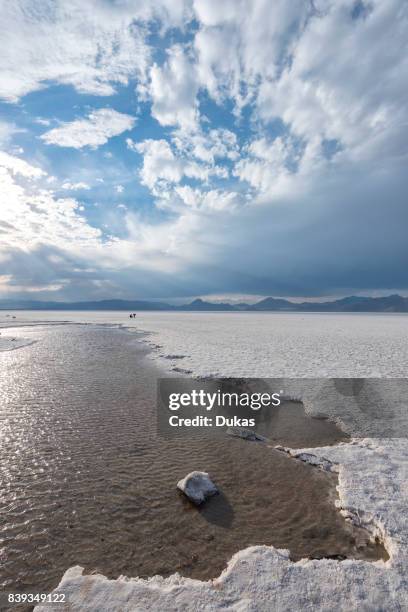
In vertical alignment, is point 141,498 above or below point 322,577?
below

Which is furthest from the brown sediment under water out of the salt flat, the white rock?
the salt flat

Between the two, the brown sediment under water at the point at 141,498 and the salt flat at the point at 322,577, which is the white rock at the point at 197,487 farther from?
the salt flat at the point at 322,577

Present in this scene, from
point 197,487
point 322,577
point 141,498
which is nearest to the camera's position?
point 322,577

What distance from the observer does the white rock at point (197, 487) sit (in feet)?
23.4

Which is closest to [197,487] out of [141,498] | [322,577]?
[141,498]

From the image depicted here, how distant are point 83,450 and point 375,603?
8144 mm

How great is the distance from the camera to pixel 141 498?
7.22m

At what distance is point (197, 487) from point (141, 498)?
137cm

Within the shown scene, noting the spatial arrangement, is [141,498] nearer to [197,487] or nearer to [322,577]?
[197,487]

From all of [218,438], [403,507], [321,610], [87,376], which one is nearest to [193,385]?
[218,438]

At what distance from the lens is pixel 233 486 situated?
7777mm

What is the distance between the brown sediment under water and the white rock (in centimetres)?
17

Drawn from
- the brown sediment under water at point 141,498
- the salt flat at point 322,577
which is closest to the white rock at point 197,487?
the brown sediment under water at point 141,498

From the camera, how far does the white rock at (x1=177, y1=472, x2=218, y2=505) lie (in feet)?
23.4
